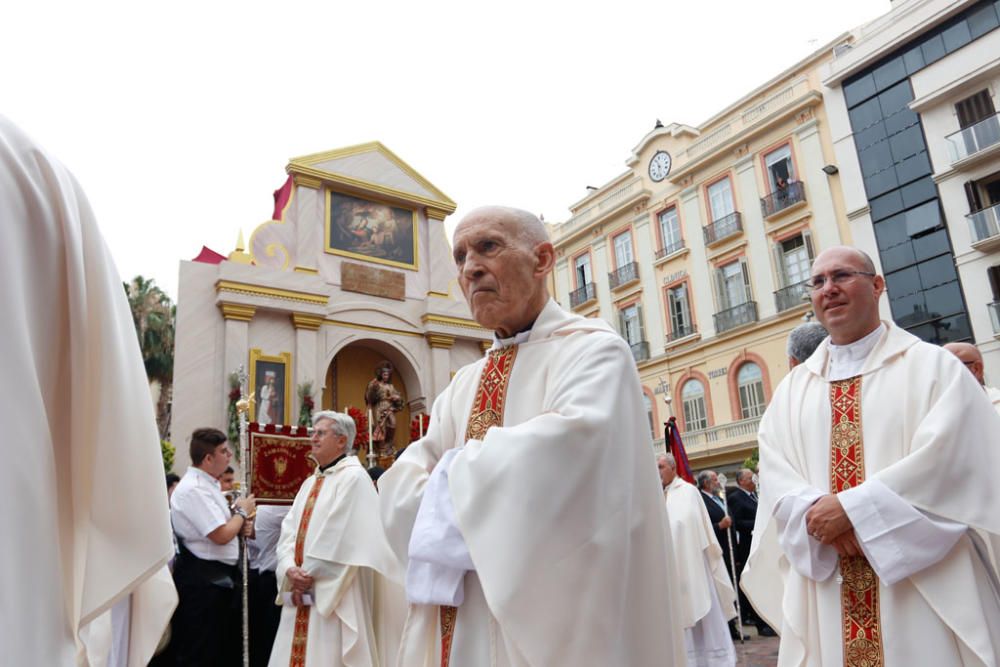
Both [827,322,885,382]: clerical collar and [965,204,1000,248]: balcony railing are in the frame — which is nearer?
[827,322,885,382]: clerical collar

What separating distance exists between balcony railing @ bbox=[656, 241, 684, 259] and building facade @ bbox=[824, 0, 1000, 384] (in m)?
5.58

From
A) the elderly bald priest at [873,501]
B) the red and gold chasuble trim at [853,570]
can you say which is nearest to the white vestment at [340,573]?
the elderly bald priest at [873,501]

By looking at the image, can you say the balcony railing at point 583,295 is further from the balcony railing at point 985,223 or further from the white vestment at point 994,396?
the white vestment at point 994,396

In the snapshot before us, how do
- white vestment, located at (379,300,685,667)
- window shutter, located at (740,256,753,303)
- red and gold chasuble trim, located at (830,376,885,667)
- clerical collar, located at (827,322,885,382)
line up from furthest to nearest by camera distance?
window shutter, located at (740,256,753,303), clerical collar, located at (827,322,885,382), red and gold chasuble trim, located at (830,376,885,667), white vestment, located at (379,300,685,667)

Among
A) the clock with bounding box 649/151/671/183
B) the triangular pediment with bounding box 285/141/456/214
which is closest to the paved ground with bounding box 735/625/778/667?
the triangular pediment with bounding box 285/141/456/214

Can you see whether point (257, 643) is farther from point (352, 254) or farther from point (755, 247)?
point (755, 247)

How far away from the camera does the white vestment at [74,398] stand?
1.24m

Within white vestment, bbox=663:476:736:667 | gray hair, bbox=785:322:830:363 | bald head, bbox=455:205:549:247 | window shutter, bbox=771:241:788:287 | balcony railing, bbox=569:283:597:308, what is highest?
balcony railing, bbox=569:283:597:308

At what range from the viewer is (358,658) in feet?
17.2

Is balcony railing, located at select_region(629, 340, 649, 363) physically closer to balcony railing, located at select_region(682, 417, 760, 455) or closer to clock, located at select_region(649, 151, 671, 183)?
balcony railing, located at select_region(682, 417, 760, 455)

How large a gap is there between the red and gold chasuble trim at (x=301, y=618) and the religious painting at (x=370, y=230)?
34.4ft

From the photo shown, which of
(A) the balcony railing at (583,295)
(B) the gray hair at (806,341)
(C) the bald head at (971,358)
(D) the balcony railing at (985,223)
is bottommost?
(C) the bald head at (971,358)

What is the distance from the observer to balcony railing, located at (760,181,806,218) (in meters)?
22.2

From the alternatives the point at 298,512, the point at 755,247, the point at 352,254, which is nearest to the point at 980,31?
the point at 755,247
